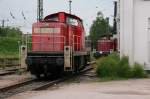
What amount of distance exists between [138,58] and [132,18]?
2.19 metres

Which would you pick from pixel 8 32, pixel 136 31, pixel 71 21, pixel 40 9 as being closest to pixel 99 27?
pixel 8 32

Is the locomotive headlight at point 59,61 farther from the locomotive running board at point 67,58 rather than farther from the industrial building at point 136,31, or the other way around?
the industrial building at point 136,31

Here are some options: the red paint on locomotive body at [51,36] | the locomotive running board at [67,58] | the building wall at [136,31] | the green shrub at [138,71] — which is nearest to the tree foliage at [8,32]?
the red paint on locomotive body at [51,36]

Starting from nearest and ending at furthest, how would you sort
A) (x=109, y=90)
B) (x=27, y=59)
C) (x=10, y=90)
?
1. (x=109, y=90)
2. (x=10, y=90)
3. (x=27, y=59)

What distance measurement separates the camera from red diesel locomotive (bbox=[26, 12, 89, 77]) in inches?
986

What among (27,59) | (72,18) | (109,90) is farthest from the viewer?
(72,18)

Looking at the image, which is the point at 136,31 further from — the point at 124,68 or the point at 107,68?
the point at 107,68

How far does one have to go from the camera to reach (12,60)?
46.0 metres

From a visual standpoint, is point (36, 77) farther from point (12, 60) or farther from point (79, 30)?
point (12, 60)

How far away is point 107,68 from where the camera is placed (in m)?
26.1

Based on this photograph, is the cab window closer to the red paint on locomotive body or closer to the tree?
the red paint on locomotive body

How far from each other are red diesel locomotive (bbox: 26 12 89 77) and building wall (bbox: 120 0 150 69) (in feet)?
9.82

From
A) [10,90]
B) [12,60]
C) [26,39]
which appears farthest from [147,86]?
[12,60]

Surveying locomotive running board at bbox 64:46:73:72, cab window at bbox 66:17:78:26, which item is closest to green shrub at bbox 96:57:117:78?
locomotive running board at bbox 64:46:73:72
